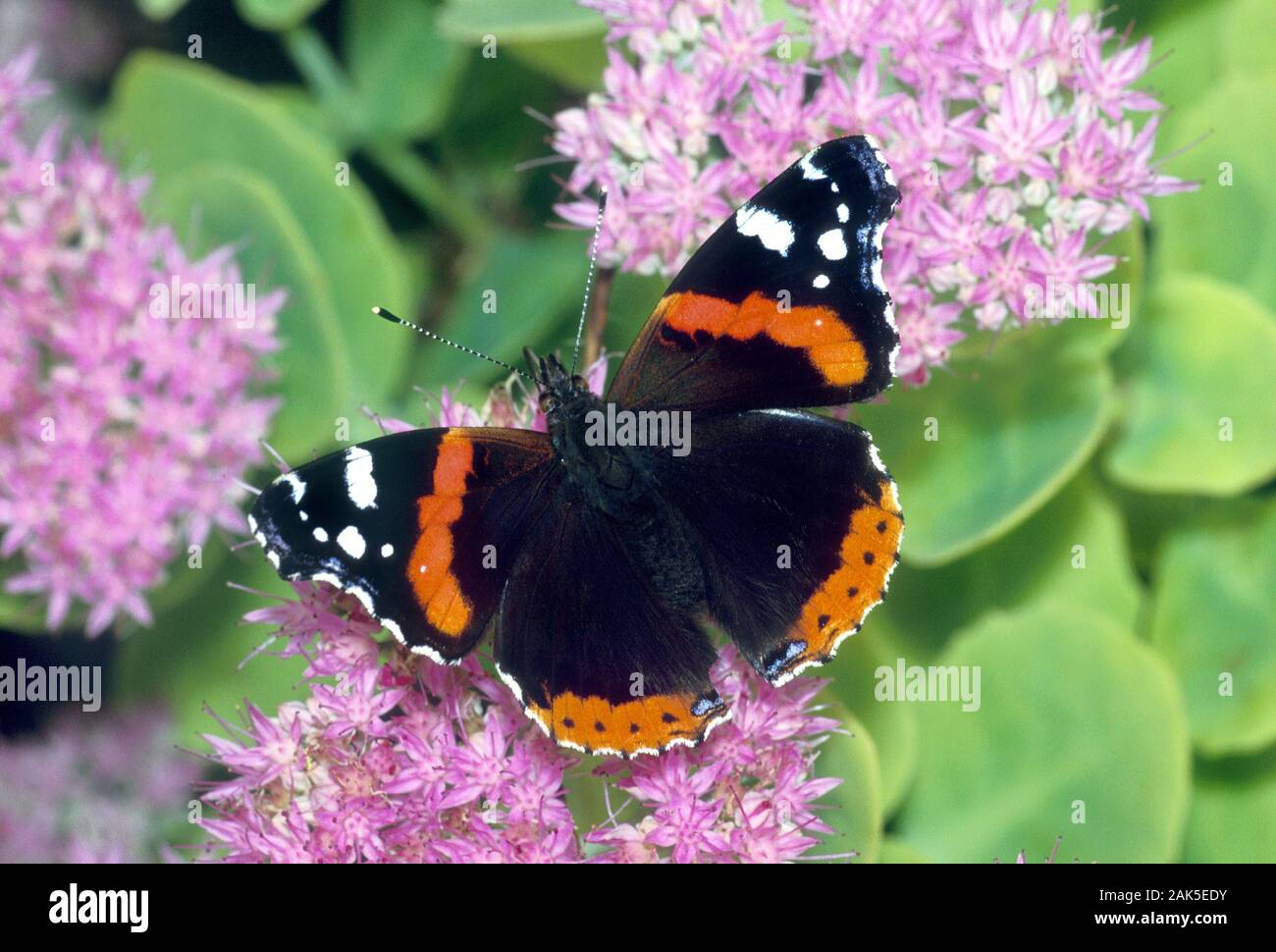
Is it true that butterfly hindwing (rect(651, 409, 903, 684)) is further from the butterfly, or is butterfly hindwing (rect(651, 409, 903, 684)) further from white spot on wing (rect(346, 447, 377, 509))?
white spot on wing (rect(346, 447, 377, 509))

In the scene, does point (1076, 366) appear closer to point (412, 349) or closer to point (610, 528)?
point (610, 528)

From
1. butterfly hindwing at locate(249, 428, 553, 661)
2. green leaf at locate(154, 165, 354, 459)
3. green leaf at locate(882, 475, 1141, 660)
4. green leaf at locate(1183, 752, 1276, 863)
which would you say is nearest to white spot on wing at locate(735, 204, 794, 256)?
butterfly hindwing at locate(249, 428, 553, 661)

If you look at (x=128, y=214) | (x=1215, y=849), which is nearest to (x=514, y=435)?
(x=128, y=214)

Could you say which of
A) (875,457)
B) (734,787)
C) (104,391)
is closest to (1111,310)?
(875,457)

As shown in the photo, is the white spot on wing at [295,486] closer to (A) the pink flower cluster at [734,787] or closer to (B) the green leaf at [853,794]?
(A) the pink flower cluster at [734,787]

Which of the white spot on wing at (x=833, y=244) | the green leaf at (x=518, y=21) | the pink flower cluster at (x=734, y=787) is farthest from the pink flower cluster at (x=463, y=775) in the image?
the green leaf at (x=518, y=21)

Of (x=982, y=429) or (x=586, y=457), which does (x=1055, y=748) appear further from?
(x=586, y=457)
